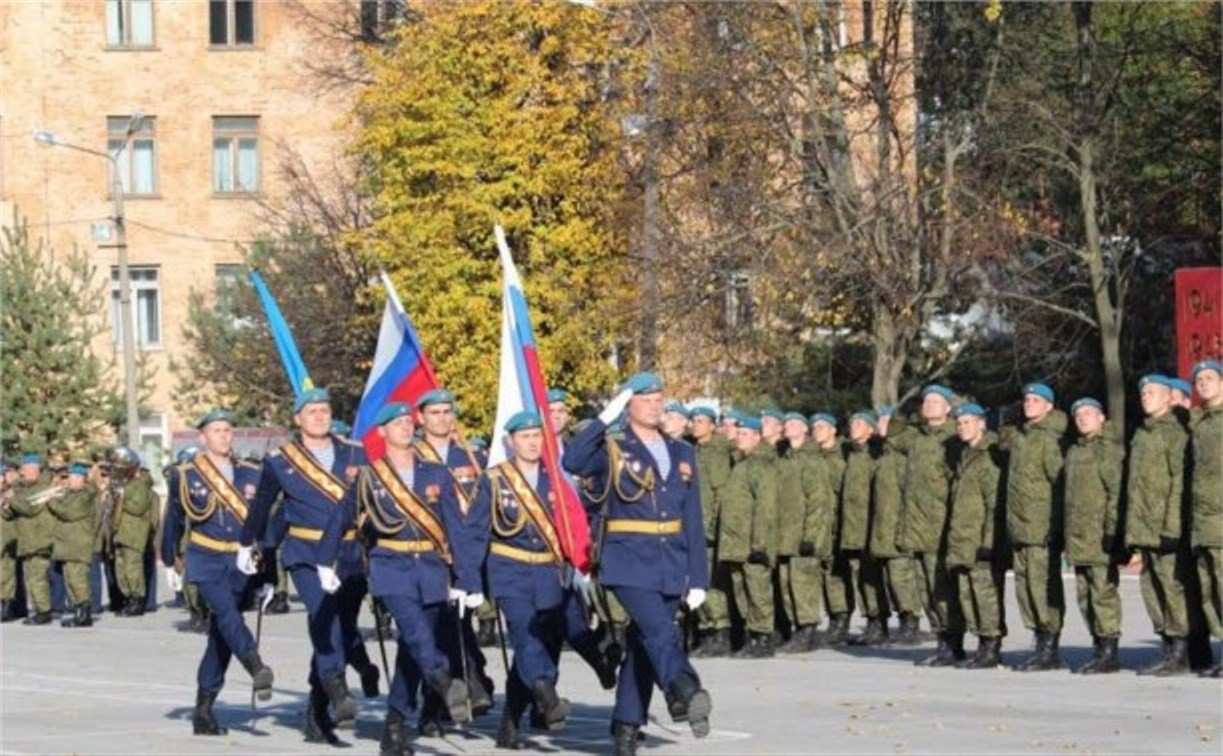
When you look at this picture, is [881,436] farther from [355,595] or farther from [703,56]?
[703,56]

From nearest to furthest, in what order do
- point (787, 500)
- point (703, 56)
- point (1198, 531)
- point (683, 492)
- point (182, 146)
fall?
point (683, 492), point (1198, 531), point (787, 500), point (703, 56), point (182, 146)

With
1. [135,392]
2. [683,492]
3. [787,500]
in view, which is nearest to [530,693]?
[683,492]

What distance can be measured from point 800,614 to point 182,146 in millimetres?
38141

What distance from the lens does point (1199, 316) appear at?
1154 inches

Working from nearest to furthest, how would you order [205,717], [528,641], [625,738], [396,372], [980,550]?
[625,738] < [528,641] < [205,717] < [396,372] < [980,550]

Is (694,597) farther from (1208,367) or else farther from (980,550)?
(980,550)

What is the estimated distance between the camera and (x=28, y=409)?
49.9 metres

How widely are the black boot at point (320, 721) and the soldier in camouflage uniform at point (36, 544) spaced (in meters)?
16.3

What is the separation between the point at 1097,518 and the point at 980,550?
4.02 feet

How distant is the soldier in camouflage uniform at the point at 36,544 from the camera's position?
33062 millimetres

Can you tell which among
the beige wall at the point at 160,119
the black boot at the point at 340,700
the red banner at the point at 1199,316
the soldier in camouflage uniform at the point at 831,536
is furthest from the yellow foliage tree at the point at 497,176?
the black boot at the point at 340,700

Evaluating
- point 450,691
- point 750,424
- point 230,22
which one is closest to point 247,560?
point 450,691

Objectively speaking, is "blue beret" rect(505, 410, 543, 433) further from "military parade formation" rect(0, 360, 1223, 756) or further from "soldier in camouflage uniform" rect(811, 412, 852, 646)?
"soldier in camouflage uniform" rect(811, 412, 852, 646)

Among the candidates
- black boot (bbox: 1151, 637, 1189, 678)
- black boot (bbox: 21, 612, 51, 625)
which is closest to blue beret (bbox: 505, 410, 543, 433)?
black boot (bbox: 1151, 637, 1189, 678)
